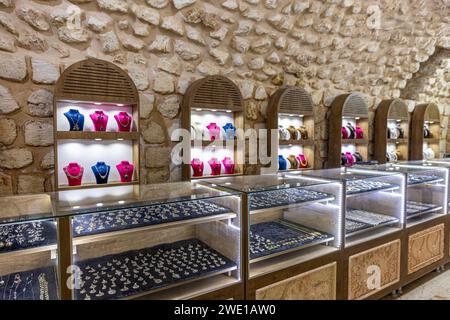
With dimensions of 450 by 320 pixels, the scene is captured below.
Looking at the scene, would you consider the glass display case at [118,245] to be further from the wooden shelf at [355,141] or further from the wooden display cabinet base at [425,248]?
the wooden shelf at [355,141]

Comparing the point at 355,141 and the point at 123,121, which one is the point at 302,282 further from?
the point at 355,141

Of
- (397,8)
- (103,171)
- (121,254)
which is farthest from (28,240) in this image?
(397,8)

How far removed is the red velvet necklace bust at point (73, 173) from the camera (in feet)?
8.20

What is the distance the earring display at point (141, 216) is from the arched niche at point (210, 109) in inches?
42.8

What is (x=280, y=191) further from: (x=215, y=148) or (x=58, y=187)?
(x=58, y=187)

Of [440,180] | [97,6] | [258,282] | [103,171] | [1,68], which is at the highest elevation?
[97,6]

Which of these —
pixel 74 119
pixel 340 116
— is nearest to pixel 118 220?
pixel 74 119

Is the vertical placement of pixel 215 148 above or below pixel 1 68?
below

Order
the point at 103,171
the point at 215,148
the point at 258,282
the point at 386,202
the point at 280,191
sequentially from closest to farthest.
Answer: the point at 258,282 → the point at 280,191 → the point at 103,171 → the point at 386,202 → the point at 215,148

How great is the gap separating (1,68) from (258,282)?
2446 mm

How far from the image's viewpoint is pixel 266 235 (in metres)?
2.54

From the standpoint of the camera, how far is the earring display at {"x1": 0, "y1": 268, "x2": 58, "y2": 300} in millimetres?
1576

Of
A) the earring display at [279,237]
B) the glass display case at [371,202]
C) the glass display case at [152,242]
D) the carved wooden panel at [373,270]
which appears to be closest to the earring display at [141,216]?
the glass display case at [152,242]

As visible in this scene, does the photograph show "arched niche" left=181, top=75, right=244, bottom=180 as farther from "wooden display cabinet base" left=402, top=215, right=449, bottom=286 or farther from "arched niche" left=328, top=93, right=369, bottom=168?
"wooden display cabinet base" left=402, top=215, right=449, bottom=286
